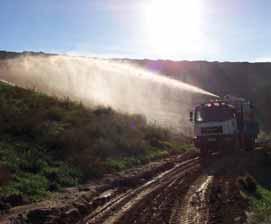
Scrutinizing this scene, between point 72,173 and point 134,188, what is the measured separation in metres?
2.70

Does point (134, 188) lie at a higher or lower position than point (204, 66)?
lower

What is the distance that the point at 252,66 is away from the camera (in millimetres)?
110500

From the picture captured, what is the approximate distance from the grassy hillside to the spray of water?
1058cm

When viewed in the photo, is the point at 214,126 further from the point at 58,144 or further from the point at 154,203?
the point at 154,203

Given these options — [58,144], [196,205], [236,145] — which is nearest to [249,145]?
[236,145]

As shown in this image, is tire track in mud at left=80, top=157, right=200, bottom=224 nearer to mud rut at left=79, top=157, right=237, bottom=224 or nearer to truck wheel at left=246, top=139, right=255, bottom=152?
mud rut at left=79, top=157, right=237, bottom=224

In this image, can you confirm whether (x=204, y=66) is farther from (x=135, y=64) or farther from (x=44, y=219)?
(x=44, y=219)

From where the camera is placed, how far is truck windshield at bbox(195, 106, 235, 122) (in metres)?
28.7

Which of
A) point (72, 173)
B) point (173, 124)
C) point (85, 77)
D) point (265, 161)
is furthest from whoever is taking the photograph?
point (85, 77)

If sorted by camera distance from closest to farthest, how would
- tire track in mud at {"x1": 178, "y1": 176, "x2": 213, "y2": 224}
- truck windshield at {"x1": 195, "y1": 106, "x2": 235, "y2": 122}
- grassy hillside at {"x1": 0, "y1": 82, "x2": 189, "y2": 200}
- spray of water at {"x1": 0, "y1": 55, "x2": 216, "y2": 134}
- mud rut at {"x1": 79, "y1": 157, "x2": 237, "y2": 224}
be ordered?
tire track in mud at {"x1": 178, "y1": 176, "x2": 213, "y2": 224} < mud rut at {"x1": 79, "y1": 157, "x2": 237, "y2": 224} < grassy hillside at {"x1": 0, "y1": 82, "x2": 189, "y2": 200} < truck windshield at {"x1": 195, "y1": 106, "x2": 235, "y2": 122} < spray of water at {"x1": 0, "y1": 55, "x2": 216, "y2": 134}

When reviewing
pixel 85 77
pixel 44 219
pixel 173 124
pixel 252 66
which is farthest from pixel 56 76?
pixel 252 66

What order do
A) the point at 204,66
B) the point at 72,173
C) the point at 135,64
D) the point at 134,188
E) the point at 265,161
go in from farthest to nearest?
the point at 204,66, the point at 135,64, the point at 265,161, the point at 72,173, the point at 134,188

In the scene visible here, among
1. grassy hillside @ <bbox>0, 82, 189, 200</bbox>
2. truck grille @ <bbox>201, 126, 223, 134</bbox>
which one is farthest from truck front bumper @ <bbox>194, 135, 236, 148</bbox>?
grassy hillside @ <bbox>0, 82, 189, 200</bbox>

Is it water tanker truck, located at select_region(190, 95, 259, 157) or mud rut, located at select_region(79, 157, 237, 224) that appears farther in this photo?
water tanker truck, located at select_region(190, 95, 259, 157)
